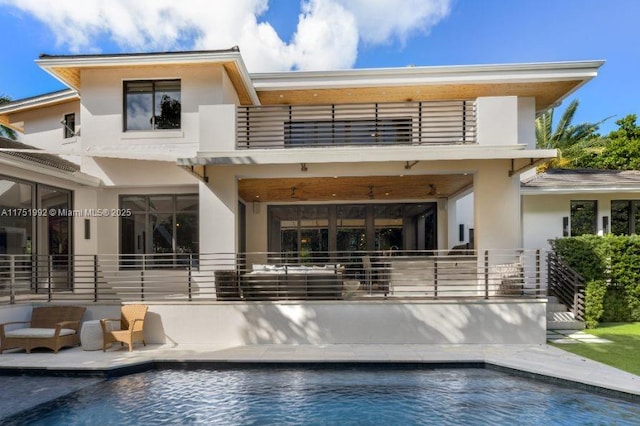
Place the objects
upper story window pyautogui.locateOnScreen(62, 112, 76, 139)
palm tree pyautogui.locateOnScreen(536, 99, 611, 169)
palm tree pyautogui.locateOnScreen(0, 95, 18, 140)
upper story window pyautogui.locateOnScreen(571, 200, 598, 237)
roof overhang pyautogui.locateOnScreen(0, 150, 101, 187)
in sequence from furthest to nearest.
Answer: palm tree pyautogui.locateOnScreen(536, 99, 611, 169), palm tree pyautogui.locateOnScreen(0, 95, 18, 140), upper story window pyautogui.locateOnScreen(62, 112, 76, 139), upper story window pyautogui.locateOnScreen(571, 200, 598, 237), roof overhang pyautogui.locateOnScreen(0, 150, 101, 187)

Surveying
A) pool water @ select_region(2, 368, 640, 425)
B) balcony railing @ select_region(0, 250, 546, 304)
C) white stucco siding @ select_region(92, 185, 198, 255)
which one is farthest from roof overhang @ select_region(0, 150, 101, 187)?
pool water @ select_region(2, 368, 640, 425)

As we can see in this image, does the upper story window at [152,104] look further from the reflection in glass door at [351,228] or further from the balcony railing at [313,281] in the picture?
the reflection in glass door at [351,228]

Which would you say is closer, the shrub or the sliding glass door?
the shrub

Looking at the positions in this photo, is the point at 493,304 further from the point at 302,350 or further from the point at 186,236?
the point at 186,236

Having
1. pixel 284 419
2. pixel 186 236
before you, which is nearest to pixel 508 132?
pixel 284 419

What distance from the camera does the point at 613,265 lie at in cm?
1271

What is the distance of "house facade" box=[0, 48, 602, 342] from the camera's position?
10906 mm

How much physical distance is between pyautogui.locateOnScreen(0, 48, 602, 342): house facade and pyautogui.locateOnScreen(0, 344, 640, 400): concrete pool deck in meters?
0.67

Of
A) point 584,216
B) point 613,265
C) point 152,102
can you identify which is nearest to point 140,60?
point 152,102

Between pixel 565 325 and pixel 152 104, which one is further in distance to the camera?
pixel 152 104

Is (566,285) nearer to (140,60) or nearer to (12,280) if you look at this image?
(140,60)

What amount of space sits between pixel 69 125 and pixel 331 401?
1497 cm

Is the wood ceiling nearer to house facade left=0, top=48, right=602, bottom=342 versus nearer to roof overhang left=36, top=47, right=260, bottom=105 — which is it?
house facade left=0, top=48, right=602, bottom=342

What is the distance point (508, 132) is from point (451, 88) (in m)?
4.28
